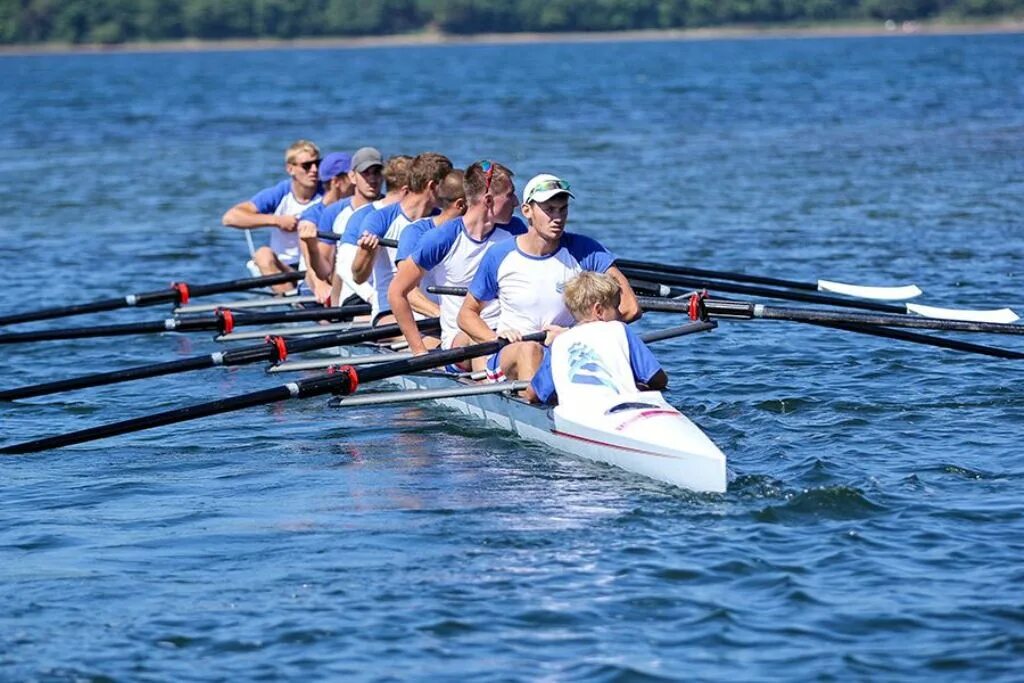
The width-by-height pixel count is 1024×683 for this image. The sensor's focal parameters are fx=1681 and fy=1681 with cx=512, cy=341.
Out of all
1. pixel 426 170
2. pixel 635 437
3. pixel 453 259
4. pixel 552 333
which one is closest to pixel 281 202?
pixel 426 170

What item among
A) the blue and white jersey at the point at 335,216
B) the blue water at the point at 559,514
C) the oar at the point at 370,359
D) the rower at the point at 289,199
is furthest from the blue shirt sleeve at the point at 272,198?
the oar at the point at 370,359

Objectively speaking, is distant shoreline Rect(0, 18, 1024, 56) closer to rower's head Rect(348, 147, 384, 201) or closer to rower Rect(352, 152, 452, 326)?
rower's head Rect(348, 147, 384, 201)

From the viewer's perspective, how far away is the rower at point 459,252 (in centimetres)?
1214

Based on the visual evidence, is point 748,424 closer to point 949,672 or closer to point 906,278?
point 949,672

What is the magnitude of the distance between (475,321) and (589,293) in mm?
1495

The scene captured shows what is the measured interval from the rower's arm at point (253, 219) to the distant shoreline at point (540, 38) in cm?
12784

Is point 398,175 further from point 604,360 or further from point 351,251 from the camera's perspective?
point 604,360

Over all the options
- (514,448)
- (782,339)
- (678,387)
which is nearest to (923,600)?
(514,448)

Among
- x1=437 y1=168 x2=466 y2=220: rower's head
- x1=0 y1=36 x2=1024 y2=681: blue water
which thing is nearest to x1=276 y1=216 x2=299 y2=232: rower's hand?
x1=0 y1=36 x2=1024 y2=681: blue water

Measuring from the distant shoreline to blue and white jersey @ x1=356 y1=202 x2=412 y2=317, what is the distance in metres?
130

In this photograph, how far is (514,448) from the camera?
1165 centimetres

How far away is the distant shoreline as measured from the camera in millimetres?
145125

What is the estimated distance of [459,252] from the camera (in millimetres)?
12672

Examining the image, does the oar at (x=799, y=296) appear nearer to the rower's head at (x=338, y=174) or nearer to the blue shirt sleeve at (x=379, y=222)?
the blue shirt sleeve at (x=379, y=222)
